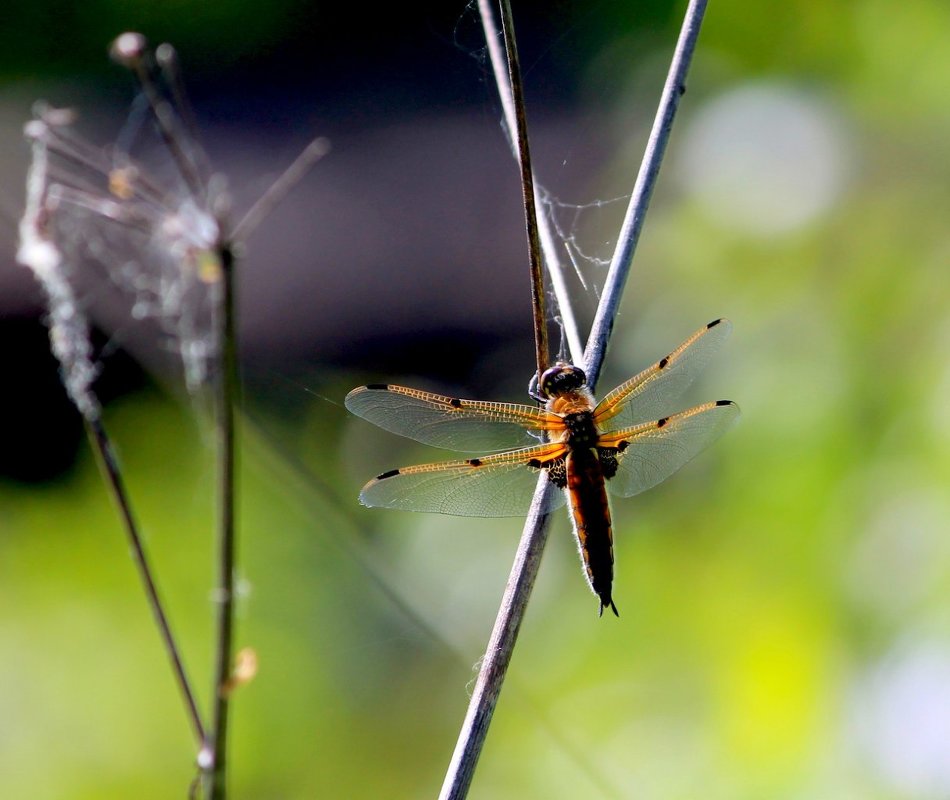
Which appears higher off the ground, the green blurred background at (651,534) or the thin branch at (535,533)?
the green blurred background at (651,534)

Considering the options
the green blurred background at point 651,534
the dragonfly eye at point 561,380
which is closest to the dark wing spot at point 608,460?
the dragonfly eye at point 561,380

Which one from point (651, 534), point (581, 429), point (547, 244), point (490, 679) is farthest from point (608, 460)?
point (651, 534)

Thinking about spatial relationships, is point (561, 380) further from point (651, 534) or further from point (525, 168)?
point (651, 534)

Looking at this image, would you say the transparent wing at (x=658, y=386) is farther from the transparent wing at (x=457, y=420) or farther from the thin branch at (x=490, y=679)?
the thin branch at (x=490, y=679)

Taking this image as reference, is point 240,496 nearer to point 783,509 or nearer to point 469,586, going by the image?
point 469,586

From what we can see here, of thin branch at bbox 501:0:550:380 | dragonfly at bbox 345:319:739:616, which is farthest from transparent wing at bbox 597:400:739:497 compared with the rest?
thin branch at bbox 501:0:550:380
